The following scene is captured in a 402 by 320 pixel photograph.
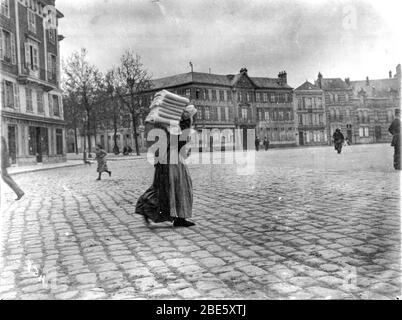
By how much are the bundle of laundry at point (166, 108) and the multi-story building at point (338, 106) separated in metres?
48.1

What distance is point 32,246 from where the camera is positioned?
4160 millimetres

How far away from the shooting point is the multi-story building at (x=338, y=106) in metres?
51.3

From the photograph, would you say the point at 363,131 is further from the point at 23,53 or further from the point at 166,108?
the point at 166,108

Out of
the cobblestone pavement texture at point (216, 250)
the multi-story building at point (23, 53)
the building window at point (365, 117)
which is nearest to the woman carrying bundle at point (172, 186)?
the cobblestone pavement texture at point (216, 250)

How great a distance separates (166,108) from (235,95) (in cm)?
2761

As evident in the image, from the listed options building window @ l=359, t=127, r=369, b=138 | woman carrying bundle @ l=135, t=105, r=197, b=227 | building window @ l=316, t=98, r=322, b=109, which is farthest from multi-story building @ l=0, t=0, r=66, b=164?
building window @ l=359, t=127, r=369, b=138

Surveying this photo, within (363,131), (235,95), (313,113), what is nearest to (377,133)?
(363,131)

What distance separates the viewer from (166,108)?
15.0 ft

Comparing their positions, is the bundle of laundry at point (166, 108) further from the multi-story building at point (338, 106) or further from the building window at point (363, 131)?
the building window at point (363, 131)

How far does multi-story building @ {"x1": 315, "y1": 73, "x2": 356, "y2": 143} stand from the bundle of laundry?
158 feet

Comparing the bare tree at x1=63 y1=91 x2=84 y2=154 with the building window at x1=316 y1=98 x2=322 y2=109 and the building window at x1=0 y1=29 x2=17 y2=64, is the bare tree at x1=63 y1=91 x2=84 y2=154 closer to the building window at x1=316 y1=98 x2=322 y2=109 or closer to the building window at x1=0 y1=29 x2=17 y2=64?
the building window at x1=0 y1=29 x2=17 y2=64
